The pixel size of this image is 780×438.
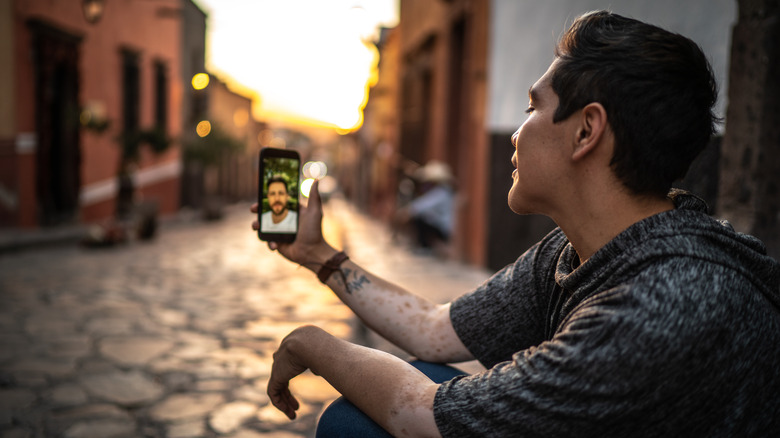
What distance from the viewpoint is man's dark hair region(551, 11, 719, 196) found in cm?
116

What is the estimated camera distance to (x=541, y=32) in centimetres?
573

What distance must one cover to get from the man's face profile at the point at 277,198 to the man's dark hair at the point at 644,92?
934 millimetres

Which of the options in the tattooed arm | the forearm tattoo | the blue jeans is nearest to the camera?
the blue jeans

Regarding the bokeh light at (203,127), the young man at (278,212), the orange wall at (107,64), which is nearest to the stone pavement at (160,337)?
the young man at (278,212)

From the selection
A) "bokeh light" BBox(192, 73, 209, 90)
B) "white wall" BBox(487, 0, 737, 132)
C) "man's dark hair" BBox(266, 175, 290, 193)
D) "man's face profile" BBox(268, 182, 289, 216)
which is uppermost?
"bokeh light" BBox(192, 73, 209, 90)

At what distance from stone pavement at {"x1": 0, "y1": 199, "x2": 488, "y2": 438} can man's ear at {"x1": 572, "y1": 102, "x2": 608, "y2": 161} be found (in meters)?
1.61

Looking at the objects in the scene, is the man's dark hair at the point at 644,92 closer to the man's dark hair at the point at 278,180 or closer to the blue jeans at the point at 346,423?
the blue jeans at the point at 346,423

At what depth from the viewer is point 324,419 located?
1557mm

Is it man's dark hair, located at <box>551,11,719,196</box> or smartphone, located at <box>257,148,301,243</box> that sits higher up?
man's dark hair, located at <box>551,11,719,196</box>

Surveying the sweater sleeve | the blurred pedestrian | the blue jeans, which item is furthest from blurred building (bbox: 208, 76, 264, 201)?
the sweater sleeve

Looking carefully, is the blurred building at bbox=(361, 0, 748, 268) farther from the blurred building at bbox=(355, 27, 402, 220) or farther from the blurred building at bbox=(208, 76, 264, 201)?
the blurred building at bbox=(208, 76, 264, 201)

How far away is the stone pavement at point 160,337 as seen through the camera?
10.2 feet

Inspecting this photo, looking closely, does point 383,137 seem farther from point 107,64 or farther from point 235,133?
point 235,133

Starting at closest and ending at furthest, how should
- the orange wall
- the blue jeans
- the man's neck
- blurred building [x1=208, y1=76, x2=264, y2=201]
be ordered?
the man's neck, the blue jeans, the orange wall, blurred building [x1=208, y1=76, x2=264, y2=201]
